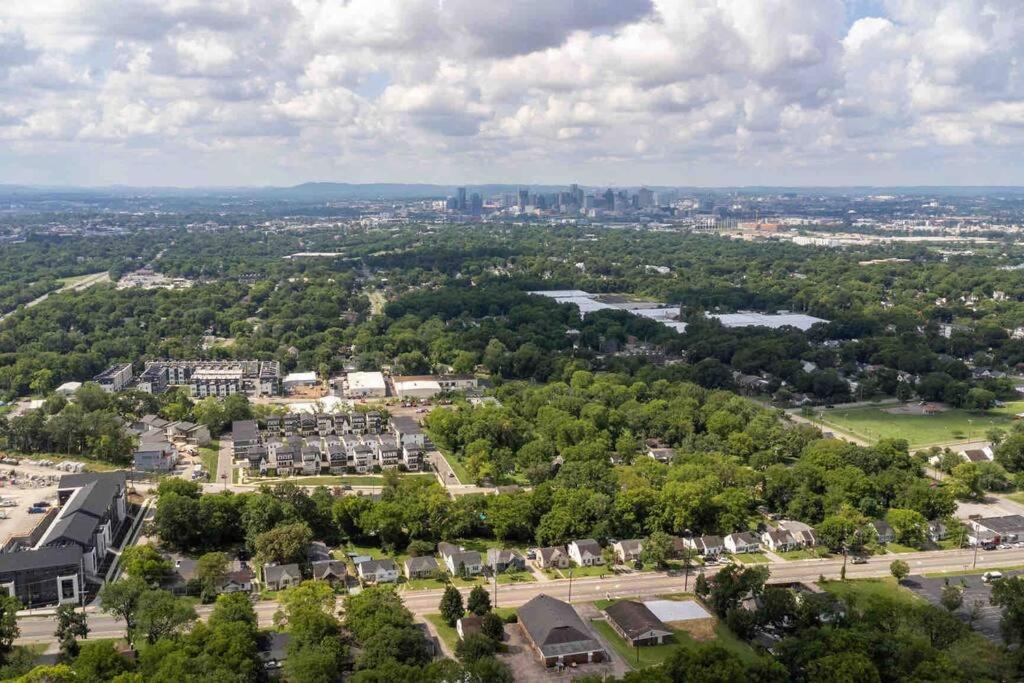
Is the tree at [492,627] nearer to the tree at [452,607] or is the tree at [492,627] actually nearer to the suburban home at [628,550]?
the tree at [452,607]

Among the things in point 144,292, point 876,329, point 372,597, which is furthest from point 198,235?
point 372,597

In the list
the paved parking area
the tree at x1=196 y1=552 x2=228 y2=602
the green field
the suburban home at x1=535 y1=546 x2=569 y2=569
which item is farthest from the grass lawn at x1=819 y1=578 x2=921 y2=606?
the tree at x1=196 y1=552 x2=228 y2=602

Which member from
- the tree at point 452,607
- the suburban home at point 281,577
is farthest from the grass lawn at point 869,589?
Result: the suburban home at point 281,577

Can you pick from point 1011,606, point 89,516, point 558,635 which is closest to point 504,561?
point 558,635

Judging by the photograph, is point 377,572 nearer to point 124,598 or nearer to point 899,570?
point 124,598

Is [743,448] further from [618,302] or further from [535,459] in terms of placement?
[618,302]

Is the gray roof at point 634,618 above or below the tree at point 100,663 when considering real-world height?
below
